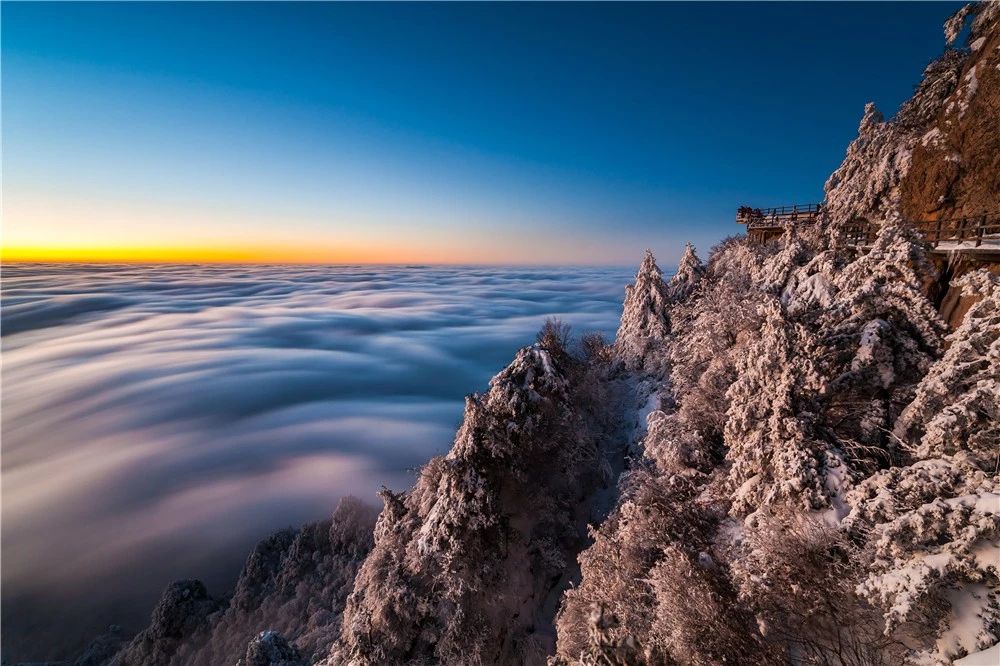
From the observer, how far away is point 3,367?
445 feet

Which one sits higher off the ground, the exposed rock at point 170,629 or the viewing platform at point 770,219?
the viewing platform at point 770,219

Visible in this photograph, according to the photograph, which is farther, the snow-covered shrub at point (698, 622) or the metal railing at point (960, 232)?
the metal railing at point (960, 232)

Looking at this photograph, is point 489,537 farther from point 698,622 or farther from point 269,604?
point 269,604

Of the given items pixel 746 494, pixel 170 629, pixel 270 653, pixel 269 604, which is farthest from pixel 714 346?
pixel 170 629

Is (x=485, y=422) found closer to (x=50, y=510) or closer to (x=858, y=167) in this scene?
(x=858, y=167)

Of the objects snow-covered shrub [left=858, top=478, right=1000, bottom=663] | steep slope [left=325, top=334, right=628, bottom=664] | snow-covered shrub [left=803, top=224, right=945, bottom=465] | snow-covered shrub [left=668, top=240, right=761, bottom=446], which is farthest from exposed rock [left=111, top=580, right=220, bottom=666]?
snow-covered shrub [left=803, top=224, right=945, bottom=465]

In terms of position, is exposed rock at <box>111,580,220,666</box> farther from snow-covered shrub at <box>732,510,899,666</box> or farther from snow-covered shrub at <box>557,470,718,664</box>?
snow-covered shrub at <box>732,510,899,666</box>

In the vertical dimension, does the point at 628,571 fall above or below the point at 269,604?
above

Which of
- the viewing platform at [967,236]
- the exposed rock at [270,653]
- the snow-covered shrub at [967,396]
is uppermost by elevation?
the viewing platform at [967,236]

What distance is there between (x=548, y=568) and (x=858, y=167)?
3055 cm

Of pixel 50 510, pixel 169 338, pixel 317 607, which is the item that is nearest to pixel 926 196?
pixel 317 607

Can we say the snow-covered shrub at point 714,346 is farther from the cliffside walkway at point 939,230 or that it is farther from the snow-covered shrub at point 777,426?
the cliffside walkway at point 939,230

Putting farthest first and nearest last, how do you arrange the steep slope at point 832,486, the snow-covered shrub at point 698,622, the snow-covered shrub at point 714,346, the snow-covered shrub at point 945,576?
the snow-covered shrub at point 714,346
the snow-covered shrub at point 698,622
the steep slope at point 832,486
the snow-covered shrub at point 945,576

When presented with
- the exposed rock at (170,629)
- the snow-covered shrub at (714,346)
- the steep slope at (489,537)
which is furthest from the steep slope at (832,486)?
the exposed rock at (170,629)
